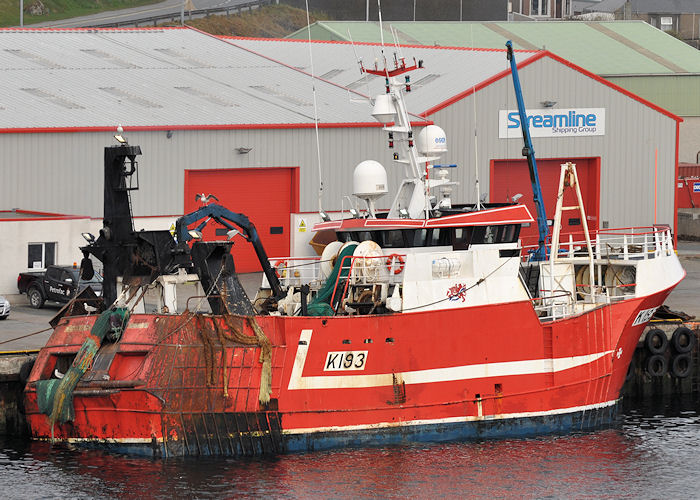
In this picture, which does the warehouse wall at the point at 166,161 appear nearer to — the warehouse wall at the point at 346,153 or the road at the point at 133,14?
the warehouse wall at the point at 346,153

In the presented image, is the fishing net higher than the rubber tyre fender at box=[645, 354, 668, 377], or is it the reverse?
the fishing net

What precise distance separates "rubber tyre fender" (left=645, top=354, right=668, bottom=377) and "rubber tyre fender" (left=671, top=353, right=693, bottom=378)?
8.3 inches

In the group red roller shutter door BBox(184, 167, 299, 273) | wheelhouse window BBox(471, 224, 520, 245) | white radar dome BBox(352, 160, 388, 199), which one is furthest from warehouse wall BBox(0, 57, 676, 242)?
wheelhouse window BBox(471, 224, 520, 245)

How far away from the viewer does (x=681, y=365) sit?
30234mm

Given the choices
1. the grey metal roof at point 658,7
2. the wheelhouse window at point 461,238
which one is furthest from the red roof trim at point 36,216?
the grey metal roof at point 658,7

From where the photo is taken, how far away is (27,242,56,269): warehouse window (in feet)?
115

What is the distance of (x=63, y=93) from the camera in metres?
39.8

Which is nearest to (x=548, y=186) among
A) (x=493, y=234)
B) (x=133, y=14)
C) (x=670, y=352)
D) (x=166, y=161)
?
(x=166, y=161)

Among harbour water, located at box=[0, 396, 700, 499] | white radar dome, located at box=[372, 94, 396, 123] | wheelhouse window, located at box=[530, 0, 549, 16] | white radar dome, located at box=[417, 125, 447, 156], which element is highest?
wheelhouse window, located at box=[530, 0, 549, 16]

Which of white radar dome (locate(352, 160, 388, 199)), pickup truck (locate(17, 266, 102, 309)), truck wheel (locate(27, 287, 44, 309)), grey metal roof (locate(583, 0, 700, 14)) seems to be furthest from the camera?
grey metal roof (locate(583, 0, 700, 14))

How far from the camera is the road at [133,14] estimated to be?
76.9 metres

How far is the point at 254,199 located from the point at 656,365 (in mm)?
14736

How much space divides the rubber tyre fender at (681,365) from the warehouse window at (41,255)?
16023mm

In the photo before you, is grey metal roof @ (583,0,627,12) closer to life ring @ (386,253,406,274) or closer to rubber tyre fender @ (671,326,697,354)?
rubber tyre fender @ (671,326,697,354)
